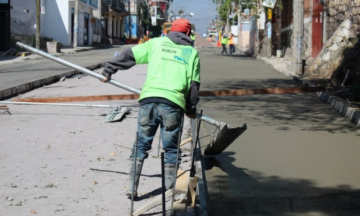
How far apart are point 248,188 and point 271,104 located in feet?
22.8

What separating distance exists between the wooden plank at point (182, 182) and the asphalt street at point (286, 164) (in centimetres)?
41

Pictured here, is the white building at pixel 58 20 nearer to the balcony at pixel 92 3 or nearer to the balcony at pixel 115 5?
the balcony at pixel 92 3

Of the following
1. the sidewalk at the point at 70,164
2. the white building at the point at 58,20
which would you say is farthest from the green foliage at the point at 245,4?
the sidewalk at the point at 70,164

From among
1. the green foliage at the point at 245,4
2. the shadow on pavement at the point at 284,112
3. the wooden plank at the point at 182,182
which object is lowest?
the shadow on pavement at the point at 284,112

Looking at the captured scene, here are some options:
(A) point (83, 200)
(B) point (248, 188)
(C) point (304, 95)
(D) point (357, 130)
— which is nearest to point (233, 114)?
(D) point (357, 130)

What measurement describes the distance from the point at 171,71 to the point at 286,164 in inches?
99.7

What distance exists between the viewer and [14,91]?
13.9m

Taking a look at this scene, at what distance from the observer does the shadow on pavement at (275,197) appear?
198 inches

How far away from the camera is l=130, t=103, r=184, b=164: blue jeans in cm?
490

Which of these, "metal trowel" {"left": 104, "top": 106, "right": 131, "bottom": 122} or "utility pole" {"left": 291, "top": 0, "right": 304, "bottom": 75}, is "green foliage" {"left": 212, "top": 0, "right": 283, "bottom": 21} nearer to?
"utility pole" {"left": 291, "top": 0, "right": 304, "bottom": 75}

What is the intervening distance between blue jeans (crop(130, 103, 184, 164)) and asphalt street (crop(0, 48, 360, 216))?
0.72 m

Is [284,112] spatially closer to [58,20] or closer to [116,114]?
[116,114]

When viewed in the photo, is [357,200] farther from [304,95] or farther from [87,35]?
[87,35]

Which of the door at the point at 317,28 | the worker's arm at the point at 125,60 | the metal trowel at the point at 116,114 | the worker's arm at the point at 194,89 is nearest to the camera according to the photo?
the worker's arm at the point at 194,89
